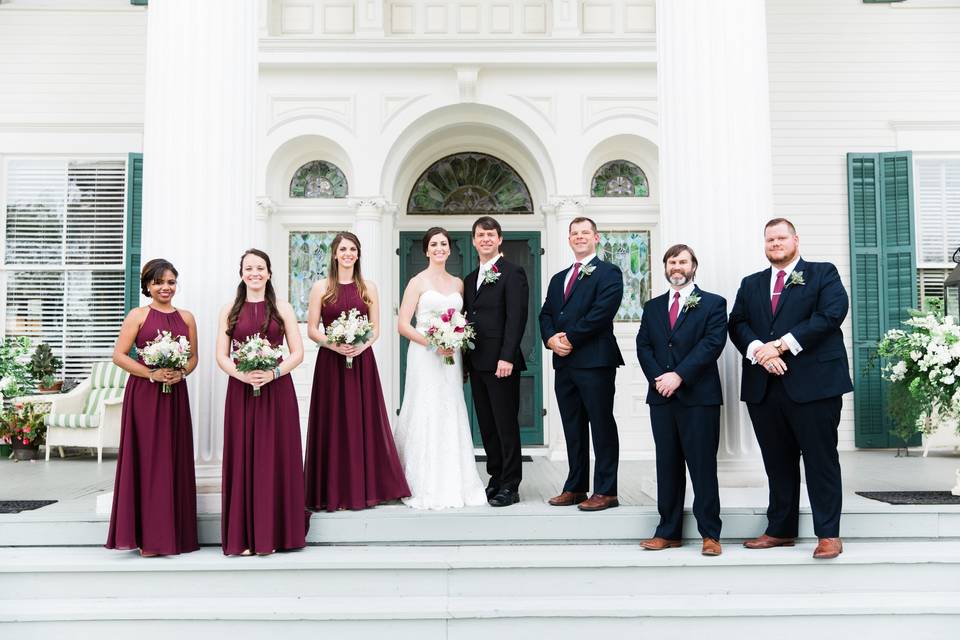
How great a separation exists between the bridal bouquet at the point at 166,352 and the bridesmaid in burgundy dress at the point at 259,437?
203 mm

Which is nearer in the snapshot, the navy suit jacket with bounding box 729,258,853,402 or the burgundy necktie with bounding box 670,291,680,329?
the navy suit jacket with bounding box 729,258,853,402

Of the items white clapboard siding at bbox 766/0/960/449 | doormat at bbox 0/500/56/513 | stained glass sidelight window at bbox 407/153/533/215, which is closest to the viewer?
doormat at bbox 0/500/56/513

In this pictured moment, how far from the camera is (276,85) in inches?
340

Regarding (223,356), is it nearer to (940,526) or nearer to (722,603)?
(722,603)

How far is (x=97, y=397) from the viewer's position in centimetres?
850

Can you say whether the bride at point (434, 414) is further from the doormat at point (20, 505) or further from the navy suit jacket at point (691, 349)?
the doormat at point (20, 505)

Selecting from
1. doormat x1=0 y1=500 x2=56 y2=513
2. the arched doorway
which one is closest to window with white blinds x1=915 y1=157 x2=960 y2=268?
the arched doorway

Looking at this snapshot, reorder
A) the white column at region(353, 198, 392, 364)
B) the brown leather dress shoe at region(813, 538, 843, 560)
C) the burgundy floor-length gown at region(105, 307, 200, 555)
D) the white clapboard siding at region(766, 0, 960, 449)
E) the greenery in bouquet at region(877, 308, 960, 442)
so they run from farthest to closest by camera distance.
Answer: the white clapboard siding at region(766, 0, 960, 449)
the white column at region(353, 198, 392, 364)
the greenery in bouquet at region(877, 308, 960, 442)
the burgundy floor-length gown at region(105, 307, 200, 555)
the brown leather dress shoe at region(813, 538, 843, 560)

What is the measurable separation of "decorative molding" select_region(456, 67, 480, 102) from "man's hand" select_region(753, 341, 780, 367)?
5415 mm

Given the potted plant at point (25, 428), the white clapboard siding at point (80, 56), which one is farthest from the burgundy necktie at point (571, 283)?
the potted plant at point (25, 428)

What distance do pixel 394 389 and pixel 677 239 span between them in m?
4.80

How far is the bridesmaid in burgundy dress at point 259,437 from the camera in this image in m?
4.23

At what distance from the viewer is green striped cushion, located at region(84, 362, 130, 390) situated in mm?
8633

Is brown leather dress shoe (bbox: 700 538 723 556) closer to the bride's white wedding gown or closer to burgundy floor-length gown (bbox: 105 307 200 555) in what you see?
the bride's white wedding gown
